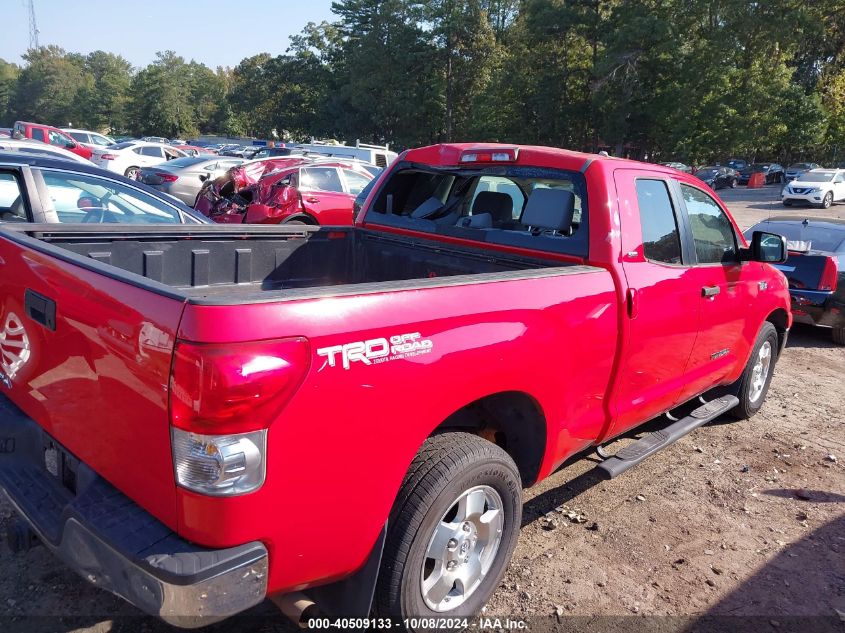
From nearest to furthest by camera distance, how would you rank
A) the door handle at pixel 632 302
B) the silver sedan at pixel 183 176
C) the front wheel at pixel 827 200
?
the door handle at pixel 632 302, the silver sedan at pixel 183 176, the front wheel at pixel 827 200

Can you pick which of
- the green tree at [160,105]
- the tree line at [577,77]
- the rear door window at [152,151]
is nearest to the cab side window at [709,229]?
the rear door window at [152,151]

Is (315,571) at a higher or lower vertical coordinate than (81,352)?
lower

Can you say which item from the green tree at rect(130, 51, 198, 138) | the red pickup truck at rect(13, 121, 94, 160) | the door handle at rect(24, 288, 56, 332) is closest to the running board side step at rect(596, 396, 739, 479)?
the door handle at rect(24, 288, 56, 332)

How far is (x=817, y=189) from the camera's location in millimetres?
28766

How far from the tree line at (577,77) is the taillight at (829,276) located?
1463 inches

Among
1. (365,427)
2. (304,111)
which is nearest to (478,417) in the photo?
(365,427)

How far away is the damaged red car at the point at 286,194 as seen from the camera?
10805mm

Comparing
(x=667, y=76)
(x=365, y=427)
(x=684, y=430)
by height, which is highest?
(x=667, y=76)

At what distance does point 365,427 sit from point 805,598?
260cm

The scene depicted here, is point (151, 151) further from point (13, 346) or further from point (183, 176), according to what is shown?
point (13, 346)

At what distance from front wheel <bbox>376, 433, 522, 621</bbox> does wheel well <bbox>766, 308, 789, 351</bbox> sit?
3546 mm

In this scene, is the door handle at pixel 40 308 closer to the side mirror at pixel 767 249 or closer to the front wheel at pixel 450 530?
the front wheel at pixel 450 530

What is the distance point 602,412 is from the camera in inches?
133

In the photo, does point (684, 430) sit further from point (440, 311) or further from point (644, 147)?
point (644, 147)
